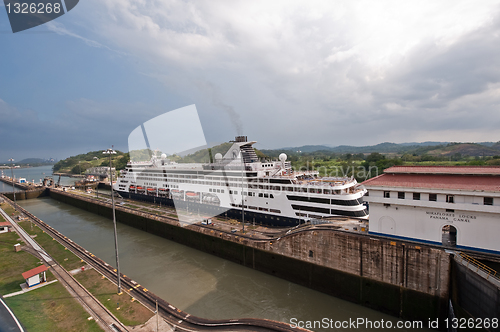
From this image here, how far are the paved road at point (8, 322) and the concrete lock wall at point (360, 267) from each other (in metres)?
13.6

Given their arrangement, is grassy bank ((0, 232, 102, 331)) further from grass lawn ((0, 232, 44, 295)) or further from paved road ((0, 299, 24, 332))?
paved road ((0, 299, 24, 332))

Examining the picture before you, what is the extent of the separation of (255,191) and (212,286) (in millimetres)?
11405

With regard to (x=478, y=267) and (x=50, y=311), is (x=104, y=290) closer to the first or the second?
(x=50, y=311)

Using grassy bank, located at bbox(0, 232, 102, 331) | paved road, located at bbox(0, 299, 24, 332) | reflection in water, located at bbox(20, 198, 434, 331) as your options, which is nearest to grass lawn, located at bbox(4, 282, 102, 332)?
grassy bank, located at bbox(0, 232, 102, 331)

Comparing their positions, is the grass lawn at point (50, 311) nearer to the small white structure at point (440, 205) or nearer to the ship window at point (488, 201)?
the small white structure at point (440, 205)

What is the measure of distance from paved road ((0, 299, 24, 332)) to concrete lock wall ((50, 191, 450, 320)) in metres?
13.6

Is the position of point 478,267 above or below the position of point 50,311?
above

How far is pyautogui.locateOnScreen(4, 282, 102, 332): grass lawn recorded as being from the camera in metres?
10.0

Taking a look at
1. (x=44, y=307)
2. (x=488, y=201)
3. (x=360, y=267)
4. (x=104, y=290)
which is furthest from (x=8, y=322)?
(x=488, y=201)

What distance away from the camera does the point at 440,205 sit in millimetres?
12703

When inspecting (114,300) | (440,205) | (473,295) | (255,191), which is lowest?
(114,300)

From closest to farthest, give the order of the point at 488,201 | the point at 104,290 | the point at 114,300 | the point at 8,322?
the point at 8,322, the point at 488,201, the point at 114,300, the point at 104,290

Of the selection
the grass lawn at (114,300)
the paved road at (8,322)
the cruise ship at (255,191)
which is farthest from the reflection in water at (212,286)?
the paved road at (8,322)

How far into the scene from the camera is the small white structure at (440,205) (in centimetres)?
1181
